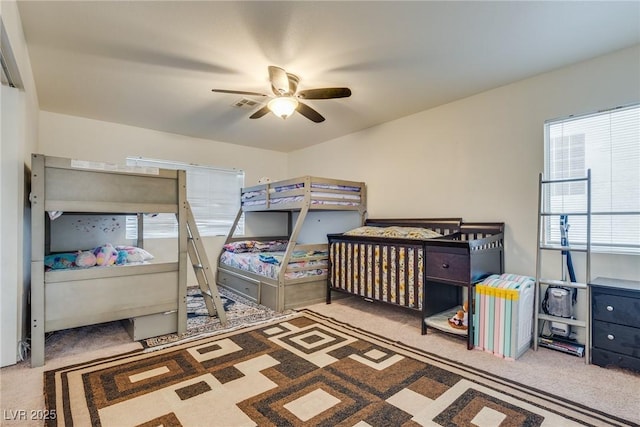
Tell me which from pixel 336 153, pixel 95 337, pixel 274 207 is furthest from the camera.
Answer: pixel 336 153

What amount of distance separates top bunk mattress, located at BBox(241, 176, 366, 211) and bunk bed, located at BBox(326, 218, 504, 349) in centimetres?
51

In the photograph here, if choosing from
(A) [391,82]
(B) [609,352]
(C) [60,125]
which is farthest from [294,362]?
(C) [60,125]

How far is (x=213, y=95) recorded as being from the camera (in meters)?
3.38

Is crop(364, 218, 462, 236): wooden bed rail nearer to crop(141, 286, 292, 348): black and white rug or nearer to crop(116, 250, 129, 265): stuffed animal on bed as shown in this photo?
crop(141, 286, 292, 348): black and white rug

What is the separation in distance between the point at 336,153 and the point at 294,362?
359 cm

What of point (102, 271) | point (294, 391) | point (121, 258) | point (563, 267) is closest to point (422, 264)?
point (563, 267)

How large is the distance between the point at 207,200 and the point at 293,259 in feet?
7.44

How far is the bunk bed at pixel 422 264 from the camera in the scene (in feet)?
8.92

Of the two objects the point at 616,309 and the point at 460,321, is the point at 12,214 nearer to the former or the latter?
the point at 460,321

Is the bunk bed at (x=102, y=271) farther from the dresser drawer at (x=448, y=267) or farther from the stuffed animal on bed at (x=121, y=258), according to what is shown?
the dresser drawer at (x=448, y=267)

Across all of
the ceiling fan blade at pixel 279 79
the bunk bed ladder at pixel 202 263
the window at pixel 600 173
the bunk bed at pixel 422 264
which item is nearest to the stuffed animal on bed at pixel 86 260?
the bunk bed ladder at pixel 202 263

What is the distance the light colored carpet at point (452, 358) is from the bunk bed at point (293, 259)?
2.33ft

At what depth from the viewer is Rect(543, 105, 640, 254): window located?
98.0 inches

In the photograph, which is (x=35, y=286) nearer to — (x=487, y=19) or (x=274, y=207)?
(x=274, y=207)
